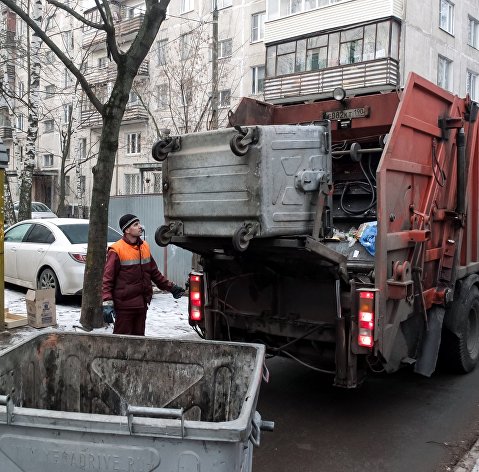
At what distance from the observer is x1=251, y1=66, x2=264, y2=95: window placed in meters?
26.1

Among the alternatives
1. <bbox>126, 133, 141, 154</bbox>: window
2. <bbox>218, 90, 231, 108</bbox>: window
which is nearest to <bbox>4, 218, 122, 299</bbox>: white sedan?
<bbox>218, 90, 231, 108</bbox>: window

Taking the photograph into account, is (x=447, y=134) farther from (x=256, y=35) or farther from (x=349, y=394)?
(x=256, y=35)

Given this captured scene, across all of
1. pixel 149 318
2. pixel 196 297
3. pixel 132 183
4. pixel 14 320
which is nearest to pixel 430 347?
pixel 196 297

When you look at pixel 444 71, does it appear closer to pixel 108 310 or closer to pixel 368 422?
pixel 368 422

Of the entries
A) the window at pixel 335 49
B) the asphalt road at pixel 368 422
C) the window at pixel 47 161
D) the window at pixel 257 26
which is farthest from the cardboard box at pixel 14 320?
the window at pixel 47 161

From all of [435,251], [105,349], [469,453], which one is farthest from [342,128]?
[105,349]

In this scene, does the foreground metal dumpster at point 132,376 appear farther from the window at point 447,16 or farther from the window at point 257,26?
the window at point 257,26

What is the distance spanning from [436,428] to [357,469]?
3.43ft

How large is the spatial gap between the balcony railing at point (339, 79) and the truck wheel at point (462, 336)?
13.6 metres

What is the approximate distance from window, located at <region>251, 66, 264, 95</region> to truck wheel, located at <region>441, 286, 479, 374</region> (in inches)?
848

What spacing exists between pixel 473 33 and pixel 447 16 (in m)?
2.63

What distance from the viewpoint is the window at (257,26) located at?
85.7 ft

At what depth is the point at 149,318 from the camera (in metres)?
8.43

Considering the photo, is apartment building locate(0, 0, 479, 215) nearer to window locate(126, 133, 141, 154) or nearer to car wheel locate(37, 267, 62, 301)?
window locate(126, 133, 141, 154)
